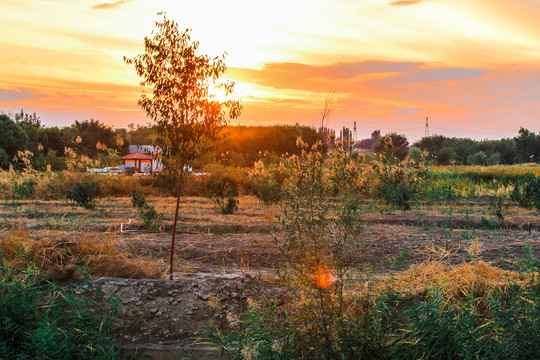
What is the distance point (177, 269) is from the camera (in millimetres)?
6223

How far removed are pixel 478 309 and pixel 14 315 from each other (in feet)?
13.2

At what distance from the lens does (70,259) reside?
17.7 ft

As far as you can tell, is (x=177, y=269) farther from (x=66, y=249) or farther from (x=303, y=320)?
(x=303, y=320)

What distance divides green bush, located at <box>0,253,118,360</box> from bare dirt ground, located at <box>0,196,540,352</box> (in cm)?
25

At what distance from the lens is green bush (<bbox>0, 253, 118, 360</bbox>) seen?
410 cm

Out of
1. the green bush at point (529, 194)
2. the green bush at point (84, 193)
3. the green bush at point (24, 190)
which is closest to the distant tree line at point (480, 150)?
the green bush at point (529, 194)

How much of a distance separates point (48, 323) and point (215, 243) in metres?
3.73

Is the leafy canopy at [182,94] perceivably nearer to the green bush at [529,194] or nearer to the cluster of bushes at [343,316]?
the cluster of bushes at [343,316]

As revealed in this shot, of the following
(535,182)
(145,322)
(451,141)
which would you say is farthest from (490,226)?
(451,141)

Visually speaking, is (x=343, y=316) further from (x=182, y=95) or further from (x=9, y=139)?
(x=9, y=139)

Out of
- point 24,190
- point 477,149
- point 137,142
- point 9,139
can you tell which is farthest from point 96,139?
point 477,149

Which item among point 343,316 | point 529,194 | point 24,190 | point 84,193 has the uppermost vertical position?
point 529,194

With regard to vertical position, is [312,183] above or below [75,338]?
above

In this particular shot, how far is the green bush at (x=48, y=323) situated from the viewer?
4.10m
